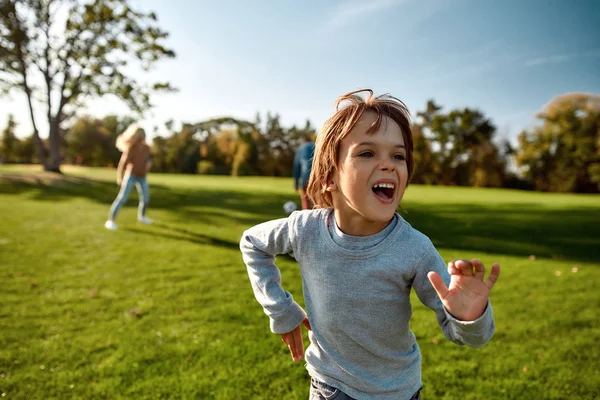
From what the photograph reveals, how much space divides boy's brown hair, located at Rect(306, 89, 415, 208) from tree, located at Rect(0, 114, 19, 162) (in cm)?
8186

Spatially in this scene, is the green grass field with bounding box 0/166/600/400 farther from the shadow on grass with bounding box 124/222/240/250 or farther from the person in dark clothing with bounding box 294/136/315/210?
the person in dark clothing with bounding box 294/136/315/210

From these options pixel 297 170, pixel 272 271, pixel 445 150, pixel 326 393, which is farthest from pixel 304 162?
pixel 445 150

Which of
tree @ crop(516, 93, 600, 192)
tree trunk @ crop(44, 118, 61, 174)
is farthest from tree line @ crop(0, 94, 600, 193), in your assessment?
tree trunk @ crop(44, 118, 61, 174)

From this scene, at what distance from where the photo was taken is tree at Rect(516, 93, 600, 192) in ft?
140

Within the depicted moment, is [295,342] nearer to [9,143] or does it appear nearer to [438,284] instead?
[438,284]

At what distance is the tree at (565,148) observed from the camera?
42.6 metres

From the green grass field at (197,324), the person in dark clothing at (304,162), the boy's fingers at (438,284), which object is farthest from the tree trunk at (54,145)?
the boy's fingers at (438,284)

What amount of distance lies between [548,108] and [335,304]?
2352 inches

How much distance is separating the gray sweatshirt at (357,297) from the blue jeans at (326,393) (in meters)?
0.03

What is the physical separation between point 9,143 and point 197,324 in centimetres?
7969

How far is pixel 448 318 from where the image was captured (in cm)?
130

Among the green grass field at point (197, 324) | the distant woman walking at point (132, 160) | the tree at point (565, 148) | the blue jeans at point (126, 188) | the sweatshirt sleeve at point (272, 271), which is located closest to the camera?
the sweatshirt sleeve at point (272, 271)

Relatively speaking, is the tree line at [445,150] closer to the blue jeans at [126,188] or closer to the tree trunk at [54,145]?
the tree trunk at [54,145]

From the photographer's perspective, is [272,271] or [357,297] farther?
[272,271]
